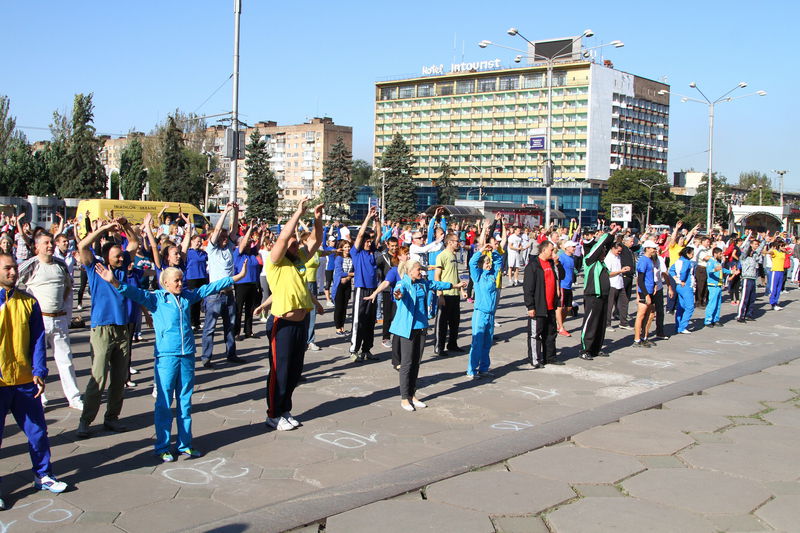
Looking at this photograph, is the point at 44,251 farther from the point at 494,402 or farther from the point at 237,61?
the point at 237,61

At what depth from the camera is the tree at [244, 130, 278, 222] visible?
7038 cm

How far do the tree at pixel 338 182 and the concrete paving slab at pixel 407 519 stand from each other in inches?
3081

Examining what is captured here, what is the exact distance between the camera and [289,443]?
6438mm

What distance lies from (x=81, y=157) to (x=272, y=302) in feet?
218

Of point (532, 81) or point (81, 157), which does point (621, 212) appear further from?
point (532, 81)

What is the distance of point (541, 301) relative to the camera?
9992 millimetres

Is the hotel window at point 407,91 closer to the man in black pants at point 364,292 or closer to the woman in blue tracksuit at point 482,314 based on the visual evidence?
the man in black pants at point 364,292

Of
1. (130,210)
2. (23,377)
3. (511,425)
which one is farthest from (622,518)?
(130,210)

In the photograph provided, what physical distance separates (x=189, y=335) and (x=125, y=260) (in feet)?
8.17

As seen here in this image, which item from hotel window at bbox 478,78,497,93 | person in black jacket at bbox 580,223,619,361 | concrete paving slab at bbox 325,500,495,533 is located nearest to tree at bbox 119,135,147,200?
hotel window at bbox 478,78,497,93

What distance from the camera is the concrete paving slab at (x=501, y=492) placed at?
5.06 meters

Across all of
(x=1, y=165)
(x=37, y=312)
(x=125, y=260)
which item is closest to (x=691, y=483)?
(x=37, y=312)

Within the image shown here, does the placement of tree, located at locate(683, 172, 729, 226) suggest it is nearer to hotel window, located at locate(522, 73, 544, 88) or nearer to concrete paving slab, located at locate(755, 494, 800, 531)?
hotel window, located at locate(522, 73, 544, 88)

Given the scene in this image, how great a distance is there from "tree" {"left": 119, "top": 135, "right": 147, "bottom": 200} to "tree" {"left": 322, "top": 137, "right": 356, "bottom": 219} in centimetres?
2045
